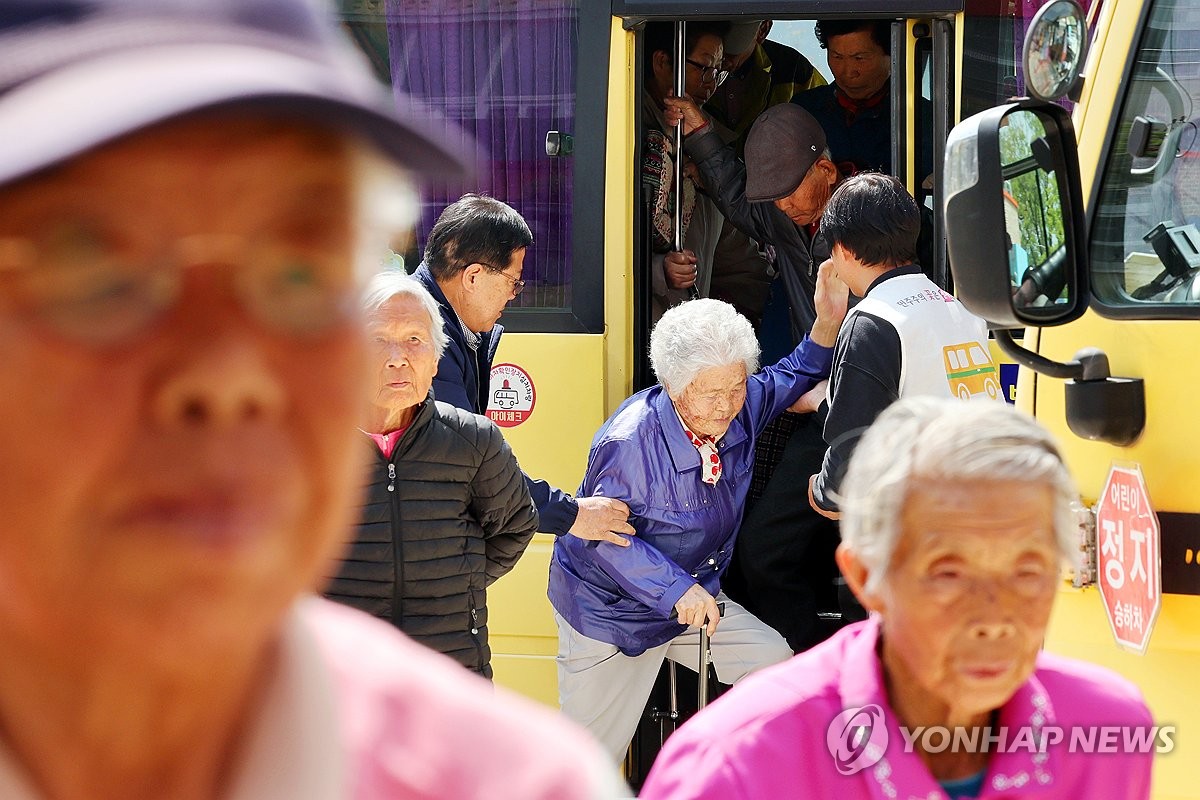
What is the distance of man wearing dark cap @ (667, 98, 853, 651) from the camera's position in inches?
182

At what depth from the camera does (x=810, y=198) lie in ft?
16.9

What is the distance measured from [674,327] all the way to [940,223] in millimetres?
920

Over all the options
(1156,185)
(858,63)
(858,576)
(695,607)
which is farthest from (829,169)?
(858,576)

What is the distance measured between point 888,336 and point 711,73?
1.76m

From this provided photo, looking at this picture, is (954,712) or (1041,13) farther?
(1041,13)

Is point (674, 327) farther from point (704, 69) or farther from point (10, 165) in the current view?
point (10, 165)

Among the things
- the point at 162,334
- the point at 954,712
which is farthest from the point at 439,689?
the point at 954,712

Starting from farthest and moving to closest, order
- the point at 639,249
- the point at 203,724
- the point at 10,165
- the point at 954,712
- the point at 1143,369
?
the point at 639,249, the point at 1143,369, the point at 954,712, the point at 203,724, the point at 10,165

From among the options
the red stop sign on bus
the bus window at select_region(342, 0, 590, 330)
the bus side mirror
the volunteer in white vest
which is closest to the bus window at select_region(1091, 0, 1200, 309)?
the bus side mirror

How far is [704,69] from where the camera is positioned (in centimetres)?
513

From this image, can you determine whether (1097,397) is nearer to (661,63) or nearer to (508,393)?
(508,393)

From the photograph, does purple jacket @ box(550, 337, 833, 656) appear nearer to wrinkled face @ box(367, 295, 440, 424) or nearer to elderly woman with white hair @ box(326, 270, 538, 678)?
elderly woman with white hair @ box(326, 270, 538, 678)

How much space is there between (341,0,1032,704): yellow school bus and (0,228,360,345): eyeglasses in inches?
153

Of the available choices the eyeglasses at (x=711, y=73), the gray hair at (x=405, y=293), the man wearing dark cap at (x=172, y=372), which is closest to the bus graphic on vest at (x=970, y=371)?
the gray hair at (x=405, y=293)
